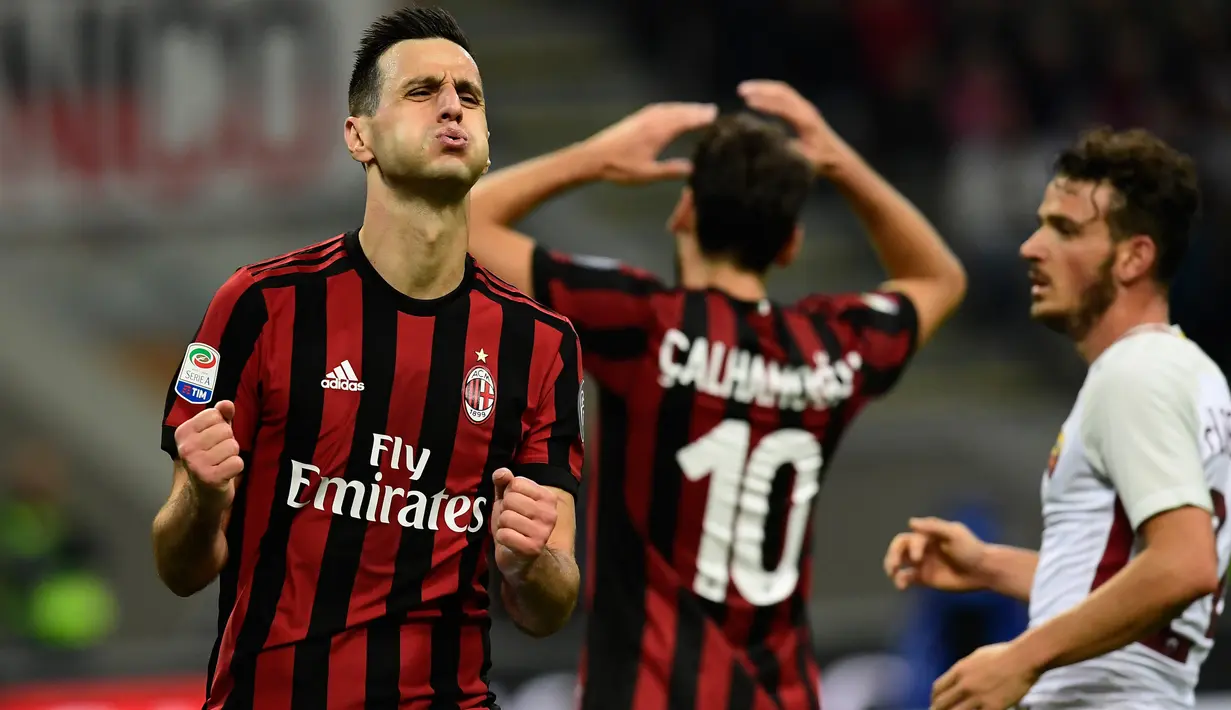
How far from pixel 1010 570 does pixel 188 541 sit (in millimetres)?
2153

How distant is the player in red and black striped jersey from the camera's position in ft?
13.0

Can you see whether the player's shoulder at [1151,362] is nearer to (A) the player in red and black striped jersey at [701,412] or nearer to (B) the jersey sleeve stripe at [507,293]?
(A) the player in red and black striped jersey at [701,412]

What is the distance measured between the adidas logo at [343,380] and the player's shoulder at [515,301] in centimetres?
31

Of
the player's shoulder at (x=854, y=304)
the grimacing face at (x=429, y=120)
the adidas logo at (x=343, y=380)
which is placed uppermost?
the grimacing face at (x=429, y=120)

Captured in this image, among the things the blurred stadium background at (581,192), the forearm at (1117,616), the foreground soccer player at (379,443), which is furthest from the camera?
the blurred stadium background at (581,192)

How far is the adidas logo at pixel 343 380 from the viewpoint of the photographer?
287 cm

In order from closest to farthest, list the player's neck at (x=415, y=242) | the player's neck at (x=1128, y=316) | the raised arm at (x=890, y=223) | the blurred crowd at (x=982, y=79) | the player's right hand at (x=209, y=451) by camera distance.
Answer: the player's right hand at (x=209, y=451)
the player's neck at (x=415, y=242)
the player's neck at (x=1128, y=316)
the raised arm at (x=890, y=223)
the blurred crowd at (x=982, y=79)

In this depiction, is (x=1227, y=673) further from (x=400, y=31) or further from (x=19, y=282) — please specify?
(x=19, y=282)

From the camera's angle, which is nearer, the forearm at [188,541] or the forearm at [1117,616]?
the forearm at [188,541]

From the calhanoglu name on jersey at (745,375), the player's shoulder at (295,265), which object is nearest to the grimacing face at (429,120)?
the player's shoulder at (295,265)

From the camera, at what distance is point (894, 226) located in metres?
4.57

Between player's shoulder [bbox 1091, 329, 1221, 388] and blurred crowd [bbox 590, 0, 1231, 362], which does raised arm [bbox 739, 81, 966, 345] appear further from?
blurred crowd [bbox 590, 0, 1231, 362]

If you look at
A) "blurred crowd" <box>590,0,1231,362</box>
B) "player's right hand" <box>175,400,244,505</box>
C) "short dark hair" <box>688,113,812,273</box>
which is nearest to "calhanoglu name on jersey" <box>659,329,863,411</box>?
"short dark hair" <box>688,113,812,273</box>

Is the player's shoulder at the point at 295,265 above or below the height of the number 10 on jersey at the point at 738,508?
above
